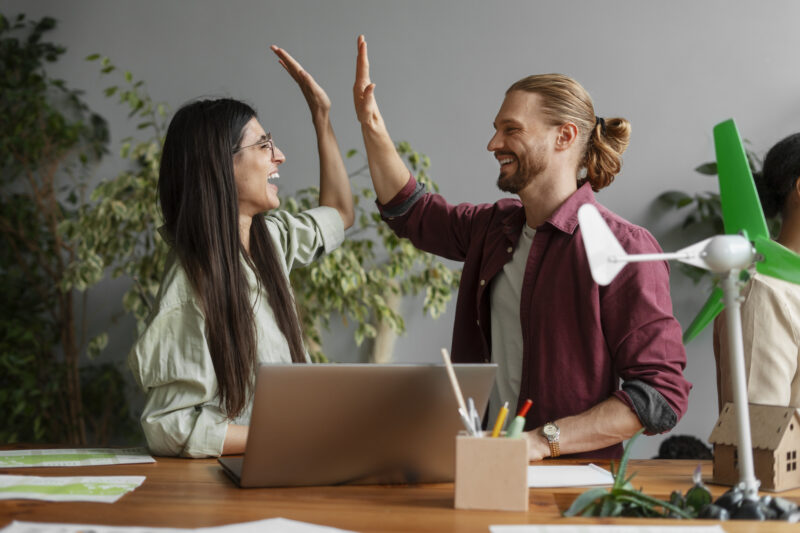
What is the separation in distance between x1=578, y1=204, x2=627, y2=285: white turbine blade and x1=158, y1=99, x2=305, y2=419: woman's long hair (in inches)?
29.4

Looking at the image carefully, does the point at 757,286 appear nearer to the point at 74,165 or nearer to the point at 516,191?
the point at 516,191

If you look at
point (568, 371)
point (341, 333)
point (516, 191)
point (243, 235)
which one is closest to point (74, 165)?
point (341, 333)

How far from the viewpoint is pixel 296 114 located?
358 cm

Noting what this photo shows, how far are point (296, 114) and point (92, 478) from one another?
2.60 metres

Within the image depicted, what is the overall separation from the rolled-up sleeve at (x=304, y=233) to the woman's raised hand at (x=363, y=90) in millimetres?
254

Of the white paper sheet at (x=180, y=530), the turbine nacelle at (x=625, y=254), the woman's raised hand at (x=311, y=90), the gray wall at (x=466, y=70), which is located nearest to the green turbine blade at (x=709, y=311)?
the turbine nacelle at (x=625, y=254)

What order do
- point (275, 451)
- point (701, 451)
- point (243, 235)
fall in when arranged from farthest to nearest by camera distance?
1. point (701, 451)
2. point (243, 235)
3. point (275, 451)

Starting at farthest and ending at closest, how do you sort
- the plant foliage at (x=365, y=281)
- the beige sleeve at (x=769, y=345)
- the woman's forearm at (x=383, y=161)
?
the plant foliage at (x=365, y=281) → the woman's forearm at (x=383, y=161) → the beige sleeve at (x=769, y=345)

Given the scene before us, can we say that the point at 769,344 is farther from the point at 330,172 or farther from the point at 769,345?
the point at 330,172

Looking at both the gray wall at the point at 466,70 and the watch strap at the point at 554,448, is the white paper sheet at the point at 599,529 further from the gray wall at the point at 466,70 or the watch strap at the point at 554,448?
the gray wall at the point at 466,70

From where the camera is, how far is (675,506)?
102 centimetres

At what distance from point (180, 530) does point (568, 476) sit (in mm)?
638

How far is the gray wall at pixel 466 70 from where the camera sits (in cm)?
339

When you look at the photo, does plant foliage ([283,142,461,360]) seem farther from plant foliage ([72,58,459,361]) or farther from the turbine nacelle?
the turbine nacelle
